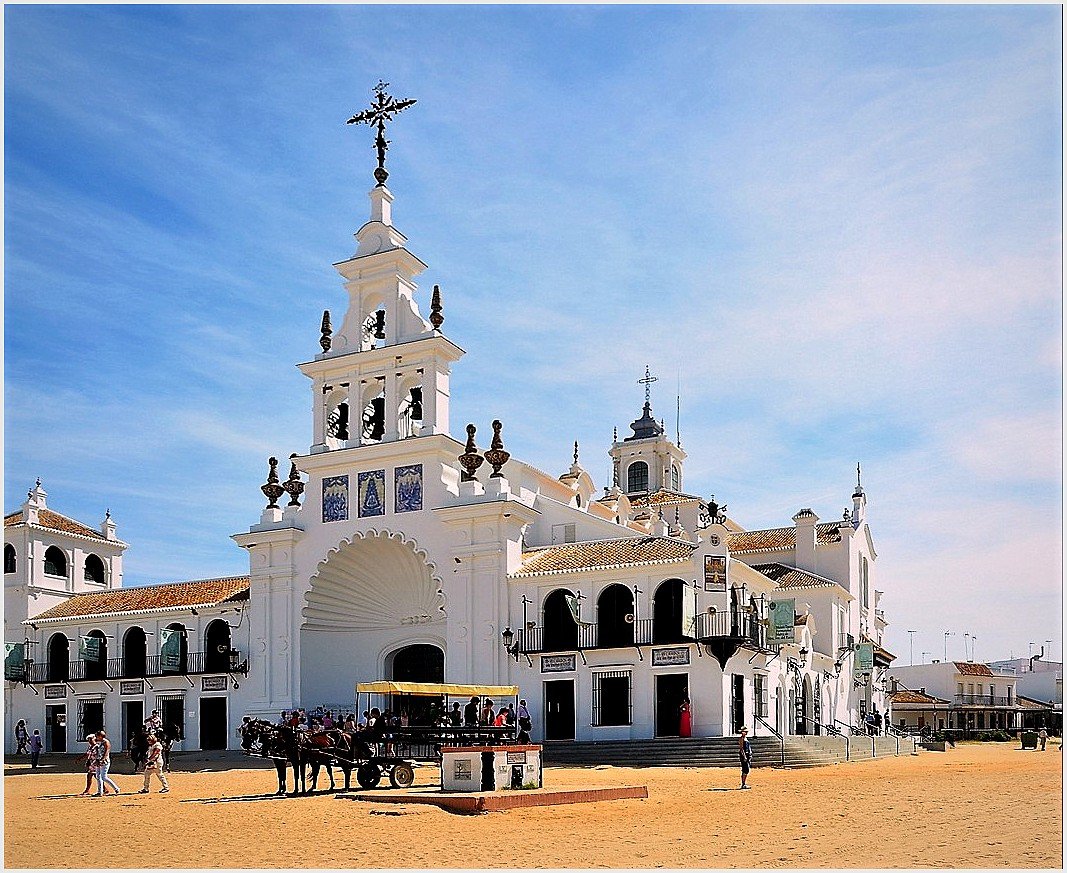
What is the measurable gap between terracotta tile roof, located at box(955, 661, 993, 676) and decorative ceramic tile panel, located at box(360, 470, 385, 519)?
54919 mm

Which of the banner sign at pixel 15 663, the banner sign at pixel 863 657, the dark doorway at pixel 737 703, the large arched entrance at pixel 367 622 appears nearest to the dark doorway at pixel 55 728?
the banner sign at pixel 15 663

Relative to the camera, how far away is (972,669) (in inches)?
3354

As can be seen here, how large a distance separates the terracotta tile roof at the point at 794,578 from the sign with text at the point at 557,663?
41.6 ft

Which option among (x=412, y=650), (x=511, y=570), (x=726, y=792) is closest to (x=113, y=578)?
(x=412, y=650)

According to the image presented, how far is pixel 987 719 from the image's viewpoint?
3258 inches

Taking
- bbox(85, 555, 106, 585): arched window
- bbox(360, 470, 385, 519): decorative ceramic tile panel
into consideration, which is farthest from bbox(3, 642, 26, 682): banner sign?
bbox(360, 470, 385, 519): decorative ceramic tile panel

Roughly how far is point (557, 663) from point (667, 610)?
3460mm

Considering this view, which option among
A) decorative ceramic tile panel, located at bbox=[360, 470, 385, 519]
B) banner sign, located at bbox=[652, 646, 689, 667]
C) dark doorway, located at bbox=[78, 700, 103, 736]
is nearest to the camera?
banner sign, located at bbox=[652, 646, 689, 667]

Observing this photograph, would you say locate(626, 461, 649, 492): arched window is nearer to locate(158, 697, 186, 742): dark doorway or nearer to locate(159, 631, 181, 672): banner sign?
locate(159, 631, 181, 672): banner sign

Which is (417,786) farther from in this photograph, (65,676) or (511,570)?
(65,676)

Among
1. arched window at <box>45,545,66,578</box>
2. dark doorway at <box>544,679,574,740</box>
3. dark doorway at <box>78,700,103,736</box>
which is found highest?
arched window at <box>45,545,66,578</box>

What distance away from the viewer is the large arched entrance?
1608 inches

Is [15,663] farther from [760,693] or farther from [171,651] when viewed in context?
[760,693]

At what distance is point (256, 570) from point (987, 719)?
56.6 m
